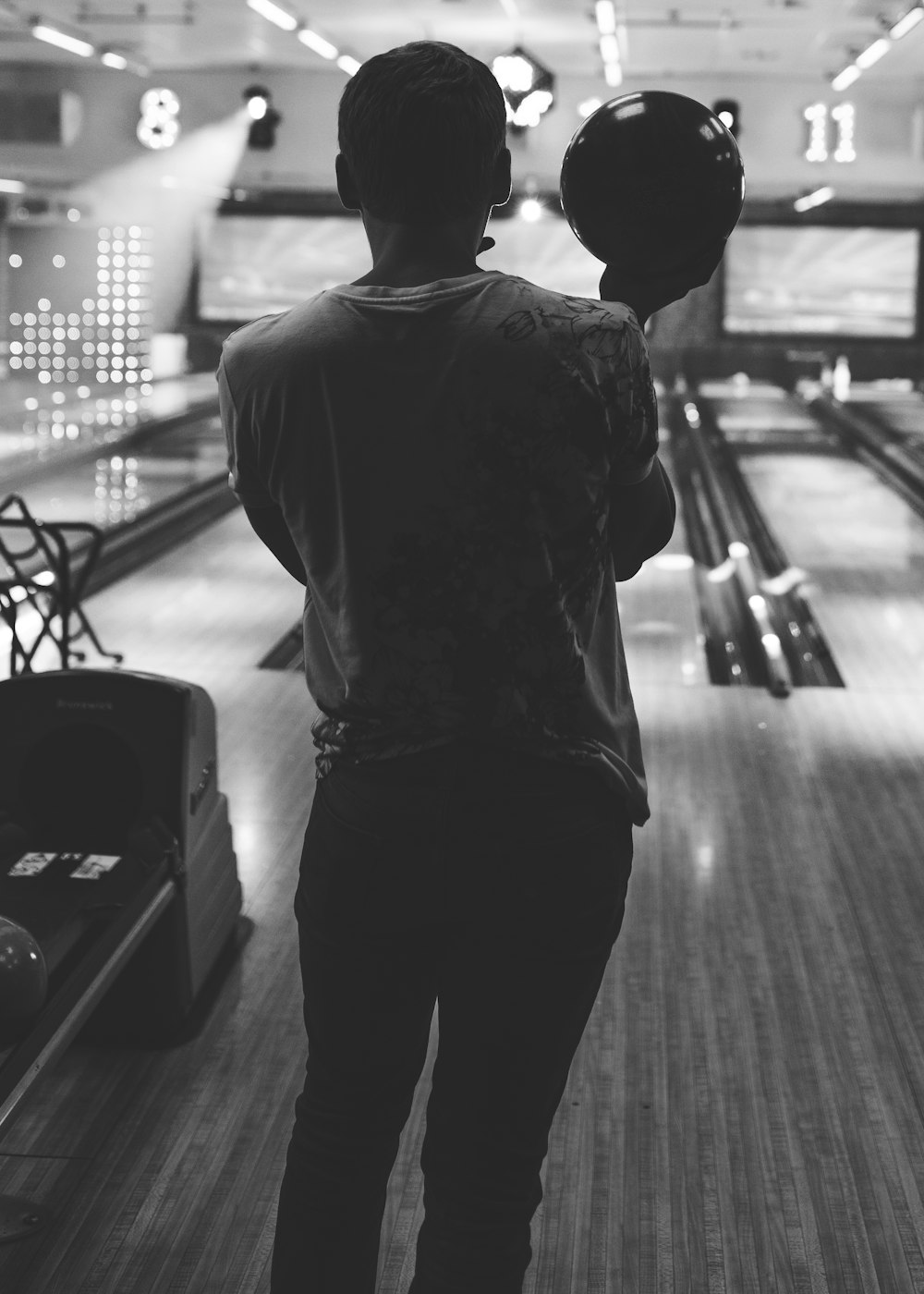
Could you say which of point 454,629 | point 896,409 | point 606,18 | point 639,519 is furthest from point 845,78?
point 454,629

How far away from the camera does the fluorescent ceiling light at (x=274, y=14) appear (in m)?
8.36

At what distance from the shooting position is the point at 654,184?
3.87 ft

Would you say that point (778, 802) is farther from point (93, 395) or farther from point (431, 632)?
point (93, 395)

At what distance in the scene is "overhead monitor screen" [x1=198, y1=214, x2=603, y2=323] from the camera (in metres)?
15.9

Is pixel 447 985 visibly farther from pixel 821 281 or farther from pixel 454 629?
pixel 821 281

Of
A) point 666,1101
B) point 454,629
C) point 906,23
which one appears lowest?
point 666,1101

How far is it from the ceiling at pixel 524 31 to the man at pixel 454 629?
8.07m

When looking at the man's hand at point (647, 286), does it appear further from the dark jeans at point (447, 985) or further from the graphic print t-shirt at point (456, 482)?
the dark jeans at point (447, 985)

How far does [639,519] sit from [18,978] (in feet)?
3.07

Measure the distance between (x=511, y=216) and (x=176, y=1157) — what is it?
14888 mm

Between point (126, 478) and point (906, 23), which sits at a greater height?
point (906, 23)

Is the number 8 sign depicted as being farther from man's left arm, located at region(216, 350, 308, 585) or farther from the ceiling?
man's left arm, located at region(216, 350, 308, 585)

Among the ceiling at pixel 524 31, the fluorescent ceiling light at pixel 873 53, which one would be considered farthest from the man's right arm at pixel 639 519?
the fluorescent ceiling light at pixel 873 53

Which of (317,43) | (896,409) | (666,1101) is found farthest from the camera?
(896,409)
